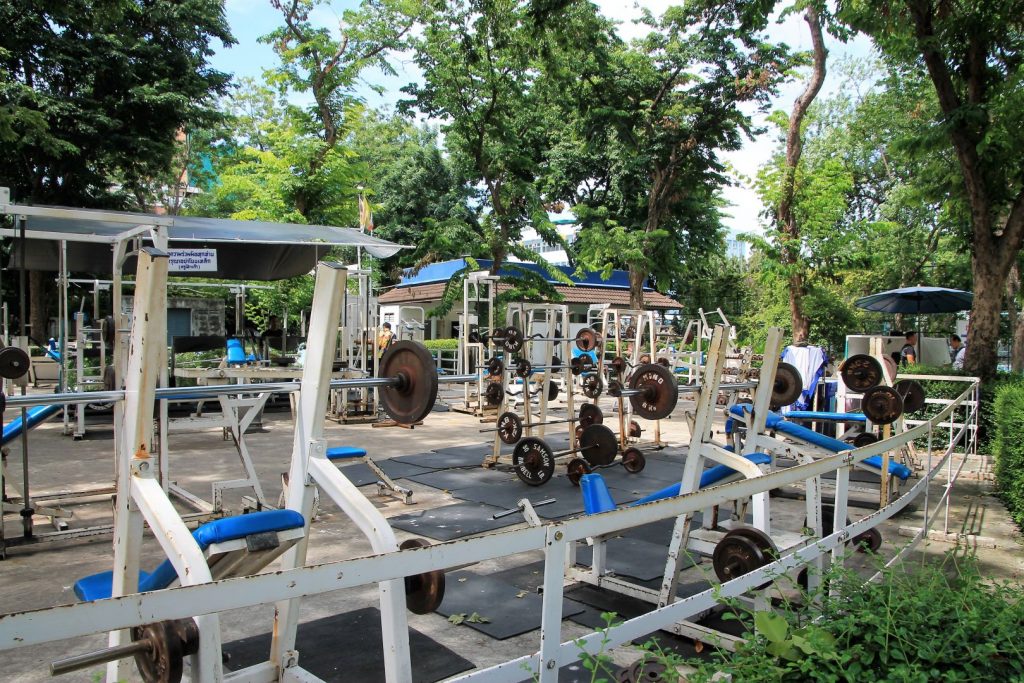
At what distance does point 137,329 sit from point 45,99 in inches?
666

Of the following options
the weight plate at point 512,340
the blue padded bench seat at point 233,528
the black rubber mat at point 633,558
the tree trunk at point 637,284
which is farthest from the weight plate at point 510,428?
the tree trunk at point 637,284

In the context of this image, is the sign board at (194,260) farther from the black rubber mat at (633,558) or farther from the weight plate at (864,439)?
the weight plate at (864,439)

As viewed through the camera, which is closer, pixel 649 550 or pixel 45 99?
pixel 649 550

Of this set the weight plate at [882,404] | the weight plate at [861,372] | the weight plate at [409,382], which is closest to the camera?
the weight plate at [409,382]

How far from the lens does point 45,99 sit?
15.7 metres

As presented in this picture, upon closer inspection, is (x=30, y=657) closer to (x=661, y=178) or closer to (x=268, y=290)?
(x=268, y=290)

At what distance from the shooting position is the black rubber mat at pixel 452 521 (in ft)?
18.6

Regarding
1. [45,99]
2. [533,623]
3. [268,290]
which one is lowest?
[533,623]

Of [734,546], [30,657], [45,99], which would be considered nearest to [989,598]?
[734,546]

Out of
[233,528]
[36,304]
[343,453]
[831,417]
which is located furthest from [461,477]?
[36,304]

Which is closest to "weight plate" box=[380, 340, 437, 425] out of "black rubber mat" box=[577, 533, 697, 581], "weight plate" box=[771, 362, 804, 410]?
"black rubber mat" box=[577, 533, 697, 581]

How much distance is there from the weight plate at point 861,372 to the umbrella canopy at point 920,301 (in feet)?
27.7

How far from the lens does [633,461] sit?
323 inches

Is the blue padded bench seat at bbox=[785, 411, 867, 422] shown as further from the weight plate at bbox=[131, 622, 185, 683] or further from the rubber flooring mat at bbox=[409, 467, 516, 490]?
the weight plate at bbox=[131, 622, 185, 683]
